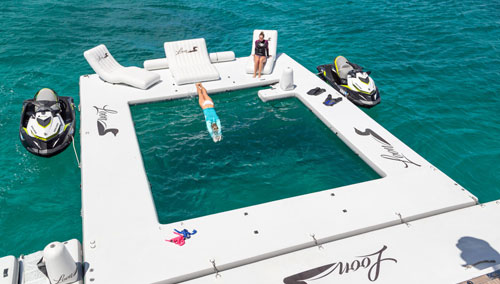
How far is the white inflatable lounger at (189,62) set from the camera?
14.3 m

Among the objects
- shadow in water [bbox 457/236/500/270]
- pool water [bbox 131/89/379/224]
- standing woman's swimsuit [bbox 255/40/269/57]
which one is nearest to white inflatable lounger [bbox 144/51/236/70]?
standing woman's swimsuit [bbox 255/40/269/57]

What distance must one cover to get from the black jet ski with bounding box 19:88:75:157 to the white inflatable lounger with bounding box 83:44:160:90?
8.78 ft

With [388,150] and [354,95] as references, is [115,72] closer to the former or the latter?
[354,95]

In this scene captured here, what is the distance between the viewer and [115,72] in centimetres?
1420

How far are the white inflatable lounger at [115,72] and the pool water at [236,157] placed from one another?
1.28 m

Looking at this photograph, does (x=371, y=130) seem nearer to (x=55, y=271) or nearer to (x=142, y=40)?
(x=55, y=271)

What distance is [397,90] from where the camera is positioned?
15.2m

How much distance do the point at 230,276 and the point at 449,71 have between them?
51.0 feet

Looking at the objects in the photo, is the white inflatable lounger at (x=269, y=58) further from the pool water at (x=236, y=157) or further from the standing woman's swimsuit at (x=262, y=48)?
the pool water at (x=236, y=157)

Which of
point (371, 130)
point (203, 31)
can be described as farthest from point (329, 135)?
point (203, 31)

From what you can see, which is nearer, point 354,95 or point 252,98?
point 354,95

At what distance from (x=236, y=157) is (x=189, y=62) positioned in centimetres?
662

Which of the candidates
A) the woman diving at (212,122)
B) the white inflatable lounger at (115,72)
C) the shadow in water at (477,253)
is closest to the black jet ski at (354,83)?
the woman diving at (212,122)

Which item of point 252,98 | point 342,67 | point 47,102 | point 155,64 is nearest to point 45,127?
point 47,102
